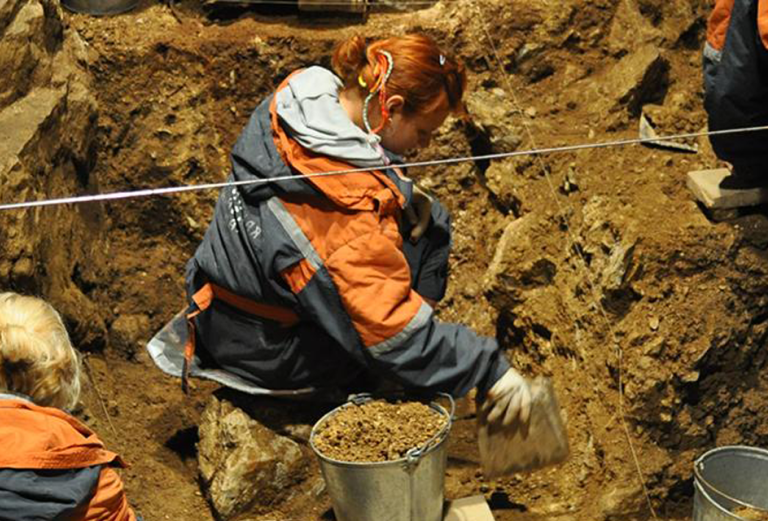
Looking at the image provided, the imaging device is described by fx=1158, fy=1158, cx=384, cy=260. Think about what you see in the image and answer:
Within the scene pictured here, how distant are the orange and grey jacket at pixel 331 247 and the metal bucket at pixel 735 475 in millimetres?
767

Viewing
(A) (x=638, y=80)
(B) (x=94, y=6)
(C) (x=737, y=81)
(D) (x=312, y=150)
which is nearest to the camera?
(D) (x=312, y=150)

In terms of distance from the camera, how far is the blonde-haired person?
323cm

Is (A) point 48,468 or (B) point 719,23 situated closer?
(A) point 48,468

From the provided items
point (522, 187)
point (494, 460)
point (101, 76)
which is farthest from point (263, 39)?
point (494, 460)

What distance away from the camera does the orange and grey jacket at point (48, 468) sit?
2.57 m

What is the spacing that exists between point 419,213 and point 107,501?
1405mm

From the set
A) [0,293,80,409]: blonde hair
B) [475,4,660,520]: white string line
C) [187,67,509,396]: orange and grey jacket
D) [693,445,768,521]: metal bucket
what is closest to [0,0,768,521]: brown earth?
[475,4,660,520]: white string line

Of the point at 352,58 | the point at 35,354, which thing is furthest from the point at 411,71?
the point at 35,354

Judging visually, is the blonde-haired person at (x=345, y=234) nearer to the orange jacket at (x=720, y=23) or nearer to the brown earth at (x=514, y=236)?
the brown earth at (x=514, y=236)

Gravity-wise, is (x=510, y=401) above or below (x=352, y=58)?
below

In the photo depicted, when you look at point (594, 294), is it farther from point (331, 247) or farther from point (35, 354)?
point (35, 354)

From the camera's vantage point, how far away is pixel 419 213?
3705 millimetres

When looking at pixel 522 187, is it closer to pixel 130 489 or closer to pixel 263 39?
pixel 263 39

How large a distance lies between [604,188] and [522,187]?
436 millimetres
